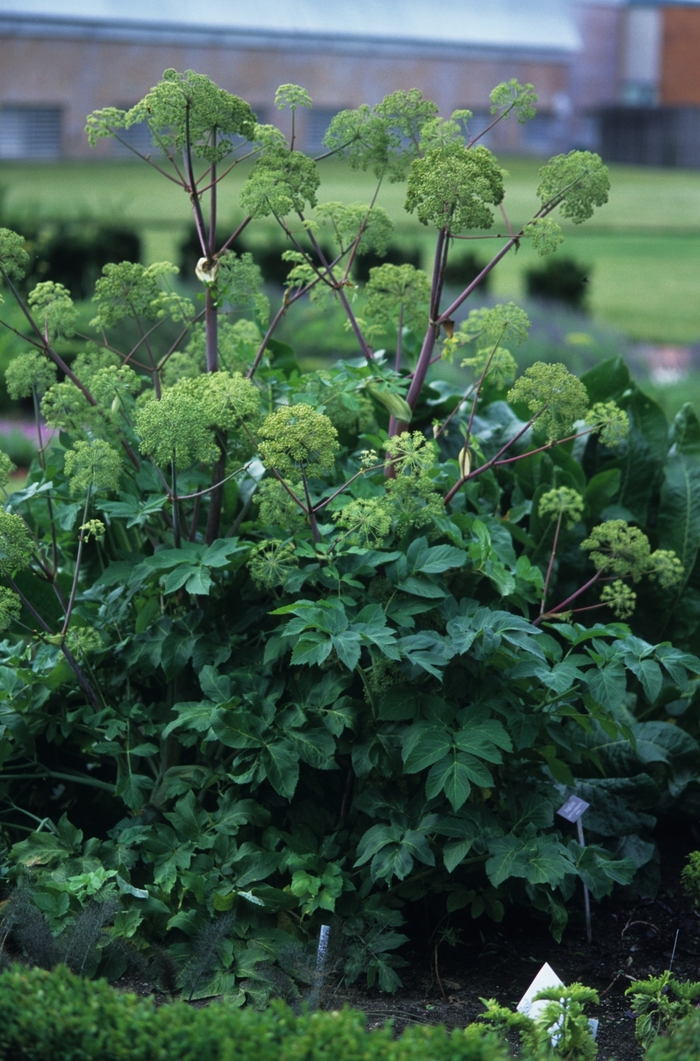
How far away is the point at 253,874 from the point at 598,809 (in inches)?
31.7

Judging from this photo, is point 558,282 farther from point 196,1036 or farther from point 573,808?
point 196,1036

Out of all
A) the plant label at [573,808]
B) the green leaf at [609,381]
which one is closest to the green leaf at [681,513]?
the green leaf at [609,381]

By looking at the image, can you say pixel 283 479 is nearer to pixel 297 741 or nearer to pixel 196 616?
pixel 196 616

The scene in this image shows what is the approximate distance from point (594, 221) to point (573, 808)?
612 inches

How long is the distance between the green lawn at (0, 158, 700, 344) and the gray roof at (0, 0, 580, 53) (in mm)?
1576

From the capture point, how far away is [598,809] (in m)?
2.32

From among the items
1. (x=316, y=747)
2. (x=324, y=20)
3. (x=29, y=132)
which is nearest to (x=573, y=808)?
(x=316, y=747)

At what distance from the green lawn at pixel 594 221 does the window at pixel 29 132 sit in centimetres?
18

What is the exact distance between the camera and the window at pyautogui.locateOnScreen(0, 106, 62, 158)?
1232 cm

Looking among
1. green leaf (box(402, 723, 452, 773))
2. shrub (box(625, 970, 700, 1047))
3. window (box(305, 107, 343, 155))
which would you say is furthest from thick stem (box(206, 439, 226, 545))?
window (box(305, 107, 343, 155))

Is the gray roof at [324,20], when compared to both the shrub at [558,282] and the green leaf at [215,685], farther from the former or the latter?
the green leaf at [215,685]

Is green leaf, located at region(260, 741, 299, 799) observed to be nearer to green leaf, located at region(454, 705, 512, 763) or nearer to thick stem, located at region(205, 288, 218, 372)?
green leaf, located at region(454, 705, 512, 763)

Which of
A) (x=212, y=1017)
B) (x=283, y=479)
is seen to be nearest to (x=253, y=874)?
(x=212, y=1017)

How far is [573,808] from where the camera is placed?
2158 mm
